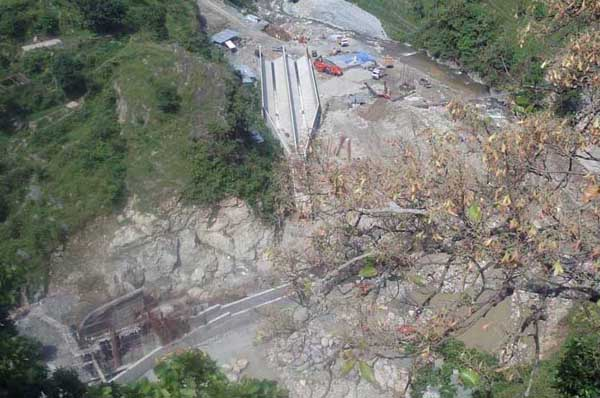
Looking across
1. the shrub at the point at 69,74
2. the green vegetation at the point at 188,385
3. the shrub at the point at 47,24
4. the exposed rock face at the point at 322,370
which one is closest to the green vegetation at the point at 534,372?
the exposed rock face at the point at 322,370

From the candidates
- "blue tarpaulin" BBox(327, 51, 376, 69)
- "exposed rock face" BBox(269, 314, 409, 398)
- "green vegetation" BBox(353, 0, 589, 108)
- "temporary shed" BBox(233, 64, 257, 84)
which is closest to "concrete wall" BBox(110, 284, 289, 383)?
"exposed rock face" BBox(269, 314, 409, 398)

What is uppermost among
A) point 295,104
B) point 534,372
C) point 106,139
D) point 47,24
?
point 534,372

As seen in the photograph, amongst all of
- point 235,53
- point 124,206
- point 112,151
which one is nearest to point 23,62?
point 112,151

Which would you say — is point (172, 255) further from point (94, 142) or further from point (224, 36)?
point (224, 36)

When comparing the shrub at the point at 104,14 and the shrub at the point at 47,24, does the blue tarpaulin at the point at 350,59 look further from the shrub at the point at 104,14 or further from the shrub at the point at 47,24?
the shrub at the point at 47,24

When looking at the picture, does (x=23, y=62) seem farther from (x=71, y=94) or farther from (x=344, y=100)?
(x=344, y=100)

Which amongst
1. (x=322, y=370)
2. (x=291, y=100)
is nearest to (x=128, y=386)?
(x=322, y=370)
